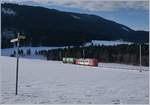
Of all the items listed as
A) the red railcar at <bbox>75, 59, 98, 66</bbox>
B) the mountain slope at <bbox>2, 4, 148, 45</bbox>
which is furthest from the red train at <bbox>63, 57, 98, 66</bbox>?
the mountain slope at <bbox>2, 4, 148, 45</bbox>

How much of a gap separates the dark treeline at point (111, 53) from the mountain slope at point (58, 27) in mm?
20279

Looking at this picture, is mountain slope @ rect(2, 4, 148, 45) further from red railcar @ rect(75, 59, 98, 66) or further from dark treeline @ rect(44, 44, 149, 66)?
red railcar @ rect(75, 59, 98, 66)

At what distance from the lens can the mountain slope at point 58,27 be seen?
388ft

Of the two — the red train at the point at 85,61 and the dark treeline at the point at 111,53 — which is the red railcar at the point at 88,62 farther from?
the dark treeline at the point at 111,53

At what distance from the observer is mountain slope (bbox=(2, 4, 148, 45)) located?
118 meters

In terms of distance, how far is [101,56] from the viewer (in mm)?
82375

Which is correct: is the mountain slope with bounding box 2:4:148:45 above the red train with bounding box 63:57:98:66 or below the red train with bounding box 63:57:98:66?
above

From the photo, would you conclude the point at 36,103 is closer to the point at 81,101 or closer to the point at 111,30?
the point at 81,101

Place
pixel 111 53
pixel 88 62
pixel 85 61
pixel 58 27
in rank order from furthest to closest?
pixel 58 27, pixel 111 53, pixel 85 61, pixel 88 62

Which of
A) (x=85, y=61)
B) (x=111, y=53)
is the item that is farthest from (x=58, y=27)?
(x=85, y=61)

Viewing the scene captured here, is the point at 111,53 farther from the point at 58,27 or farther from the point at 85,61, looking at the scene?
the point at 58,27

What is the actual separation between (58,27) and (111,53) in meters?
62.7

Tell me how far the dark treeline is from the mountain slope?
66.5 feet

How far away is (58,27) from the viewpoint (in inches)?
5546
